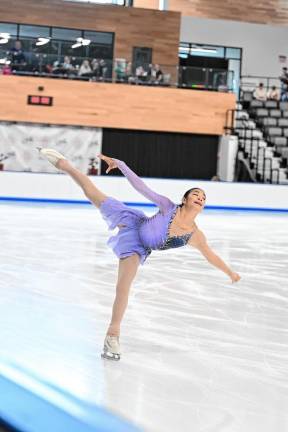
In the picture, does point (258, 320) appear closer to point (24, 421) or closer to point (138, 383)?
point (138, 383)

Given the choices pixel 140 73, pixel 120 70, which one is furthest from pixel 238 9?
pixel 120 70

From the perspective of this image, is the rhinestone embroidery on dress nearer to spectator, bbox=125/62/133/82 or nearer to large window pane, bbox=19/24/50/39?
spectator, bbox=125/62/133/82

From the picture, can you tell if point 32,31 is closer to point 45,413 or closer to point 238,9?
point 238,9

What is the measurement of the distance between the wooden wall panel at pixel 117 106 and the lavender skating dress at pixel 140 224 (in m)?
15.3

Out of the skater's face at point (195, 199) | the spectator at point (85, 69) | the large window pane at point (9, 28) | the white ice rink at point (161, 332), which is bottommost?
the white ice rink at point (161, 332)

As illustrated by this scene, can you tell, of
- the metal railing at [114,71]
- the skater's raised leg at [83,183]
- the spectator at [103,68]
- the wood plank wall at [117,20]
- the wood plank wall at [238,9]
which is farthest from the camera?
the wood plank wall at [238,9]

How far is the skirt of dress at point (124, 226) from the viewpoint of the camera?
4.12m

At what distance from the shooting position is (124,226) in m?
4.15

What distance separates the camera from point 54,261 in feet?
25.5

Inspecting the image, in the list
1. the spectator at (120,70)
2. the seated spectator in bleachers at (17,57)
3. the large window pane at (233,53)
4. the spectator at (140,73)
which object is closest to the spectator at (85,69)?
the spectator at (120,70)

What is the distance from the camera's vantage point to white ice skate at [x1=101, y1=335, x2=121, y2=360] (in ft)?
13.4

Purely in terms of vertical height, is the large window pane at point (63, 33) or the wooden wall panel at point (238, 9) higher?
the wooden wall panel at point (238, 9)

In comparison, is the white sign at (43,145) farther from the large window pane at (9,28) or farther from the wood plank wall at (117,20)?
the wood plank wall at (117,20)

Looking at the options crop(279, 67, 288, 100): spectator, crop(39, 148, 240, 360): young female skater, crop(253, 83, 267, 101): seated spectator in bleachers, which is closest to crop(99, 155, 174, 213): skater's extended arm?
crop(39, 148, 240, 360): young female skater
